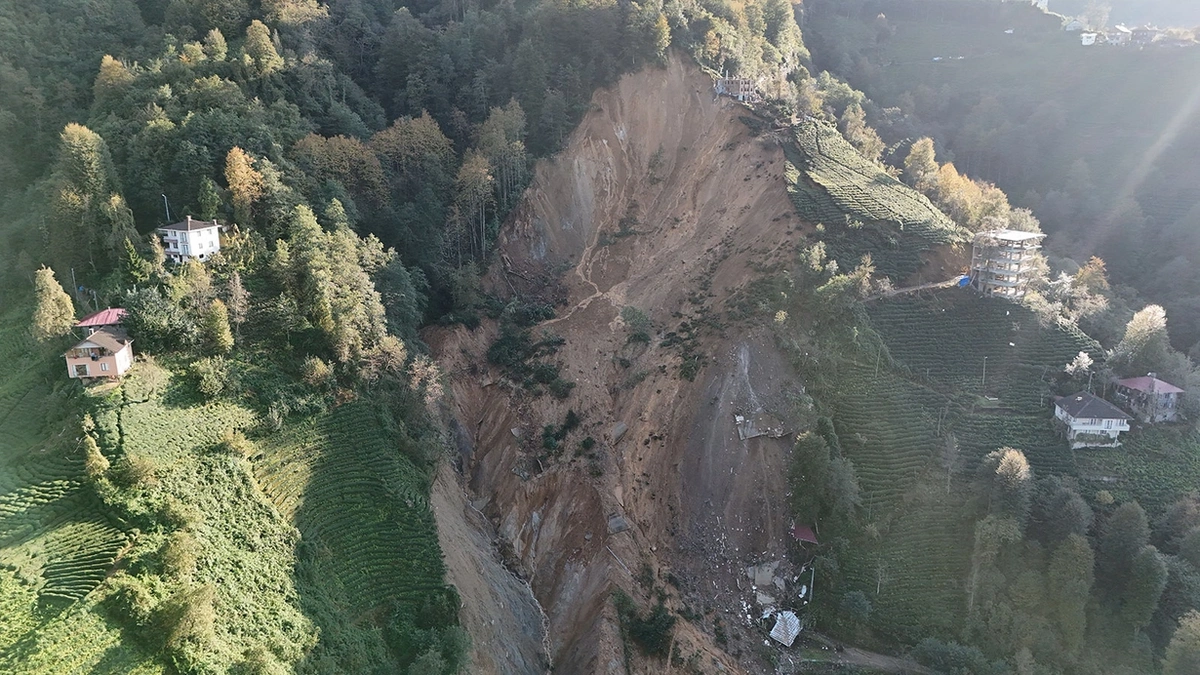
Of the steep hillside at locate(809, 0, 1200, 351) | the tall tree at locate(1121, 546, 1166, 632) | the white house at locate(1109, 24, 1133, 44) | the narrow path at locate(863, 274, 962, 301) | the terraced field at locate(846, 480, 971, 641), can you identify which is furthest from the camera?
the white house at locate(1109, 24, 1133, 44)

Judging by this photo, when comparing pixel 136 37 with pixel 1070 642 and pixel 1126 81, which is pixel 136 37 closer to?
pixel 1070 642

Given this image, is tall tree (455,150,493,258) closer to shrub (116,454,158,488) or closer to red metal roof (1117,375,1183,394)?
shrub (116,454,158,488)

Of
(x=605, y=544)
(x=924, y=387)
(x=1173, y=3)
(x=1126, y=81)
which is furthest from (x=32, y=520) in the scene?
(x=1173, y=3)

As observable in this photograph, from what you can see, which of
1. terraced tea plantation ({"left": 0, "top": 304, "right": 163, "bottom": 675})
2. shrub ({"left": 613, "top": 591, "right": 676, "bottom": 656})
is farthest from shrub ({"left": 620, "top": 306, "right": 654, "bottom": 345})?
terraced tea plantation ({"left": 0, "top": 304, "right": 163, "bottom": 675})

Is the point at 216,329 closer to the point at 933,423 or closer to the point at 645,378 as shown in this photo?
the point at 645,378

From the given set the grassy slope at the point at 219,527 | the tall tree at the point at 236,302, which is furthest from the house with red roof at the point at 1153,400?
the tall tree at the point at 236,302

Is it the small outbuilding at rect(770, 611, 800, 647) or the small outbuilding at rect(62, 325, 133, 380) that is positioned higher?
the small outbuilding at rect(62, 325, 133, 380)
